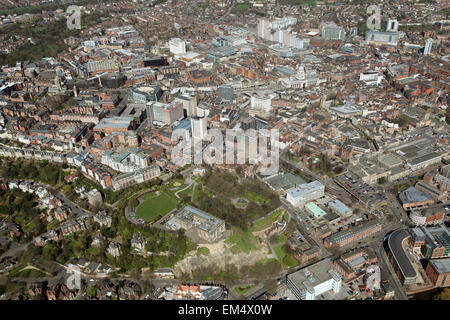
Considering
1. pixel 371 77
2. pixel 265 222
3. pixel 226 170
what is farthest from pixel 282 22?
pixel 265 222

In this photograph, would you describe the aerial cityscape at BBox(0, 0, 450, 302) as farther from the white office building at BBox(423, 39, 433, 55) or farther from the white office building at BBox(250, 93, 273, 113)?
the white office building at BBox(423, 39, 433, 55)

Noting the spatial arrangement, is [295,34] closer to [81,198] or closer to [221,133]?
[221,133]

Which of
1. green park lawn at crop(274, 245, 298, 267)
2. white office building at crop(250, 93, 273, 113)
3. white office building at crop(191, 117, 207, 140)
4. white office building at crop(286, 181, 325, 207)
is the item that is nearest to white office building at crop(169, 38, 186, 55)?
white office building at crop(250, 93, 273, 113)
